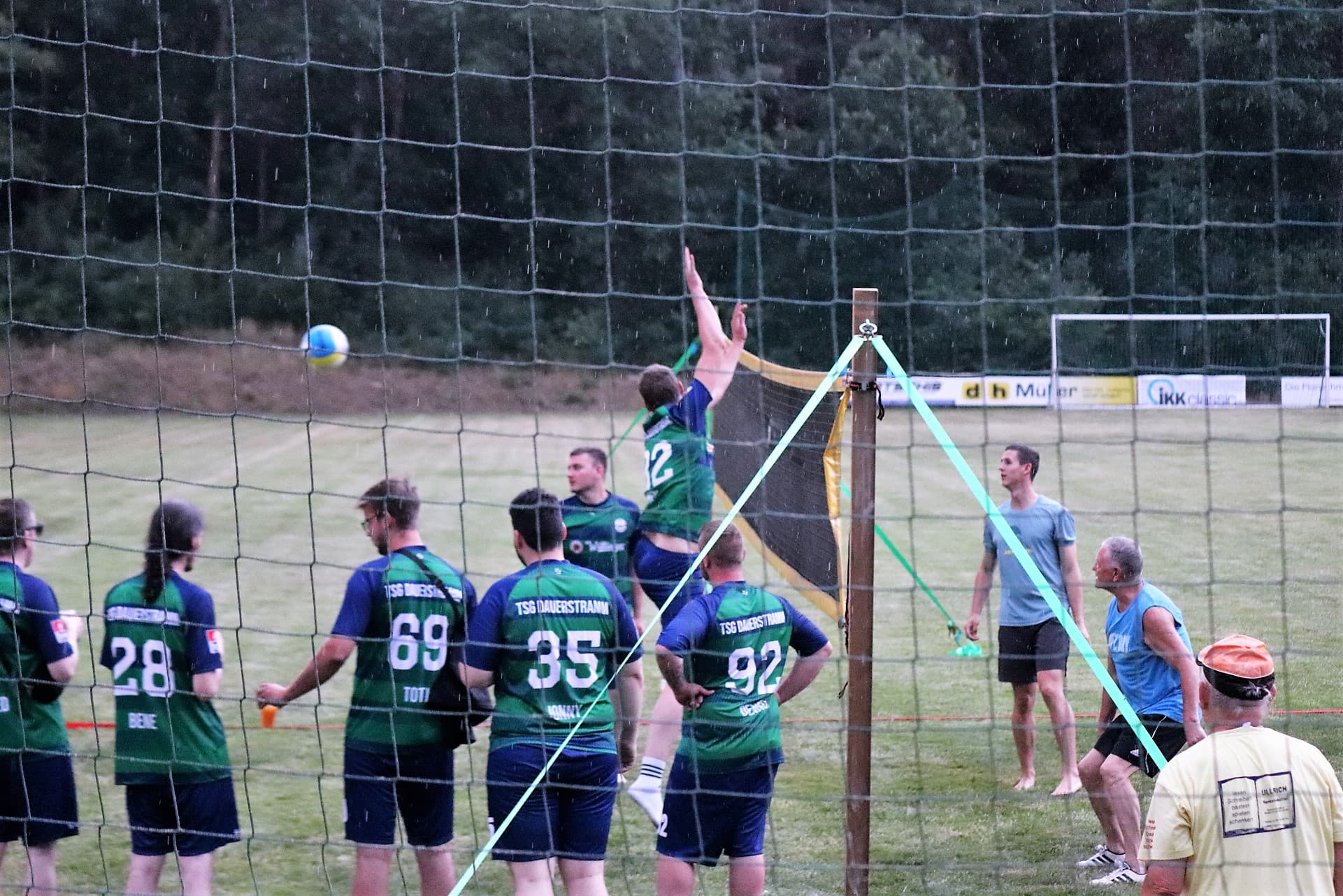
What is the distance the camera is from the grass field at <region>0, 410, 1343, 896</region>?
5.73 meters

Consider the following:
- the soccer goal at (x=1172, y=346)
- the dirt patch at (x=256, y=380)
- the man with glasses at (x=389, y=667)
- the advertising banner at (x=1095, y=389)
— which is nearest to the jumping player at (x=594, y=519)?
the man with glasses at (x=389, y=667)

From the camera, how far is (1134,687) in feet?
18.0

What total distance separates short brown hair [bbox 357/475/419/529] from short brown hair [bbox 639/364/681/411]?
7.23 ft

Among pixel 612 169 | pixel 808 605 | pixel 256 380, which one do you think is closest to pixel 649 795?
pixel 808 605

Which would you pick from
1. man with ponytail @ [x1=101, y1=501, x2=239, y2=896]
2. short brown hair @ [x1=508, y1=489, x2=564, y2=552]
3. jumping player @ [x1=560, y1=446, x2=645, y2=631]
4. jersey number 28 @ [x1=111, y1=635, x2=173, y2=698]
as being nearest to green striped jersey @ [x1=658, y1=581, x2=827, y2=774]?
short brown hair @ [x1=508, y1=489, x2=564, y2=552]

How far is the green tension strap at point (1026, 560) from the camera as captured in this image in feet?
15.9

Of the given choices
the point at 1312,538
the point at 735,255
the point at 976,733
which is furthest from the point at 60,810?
the point at 735,255

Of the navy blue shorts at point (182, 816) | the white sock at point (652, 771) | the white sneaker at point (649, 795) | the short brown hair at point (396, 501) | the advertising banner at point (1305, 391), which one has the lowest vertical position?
the white sneaker at point (649, 795)

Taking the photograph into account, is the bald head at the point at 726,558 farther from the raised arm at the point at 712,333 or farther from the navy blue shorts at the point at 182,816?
the navy blue shorts at the point at 182,816

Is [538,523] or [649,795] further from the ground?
[538,523]

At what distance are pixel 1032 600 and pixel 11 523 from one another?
4451mm

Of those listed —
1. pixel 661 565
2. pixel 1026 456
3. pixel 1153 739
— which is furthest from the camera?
pixel 661 565

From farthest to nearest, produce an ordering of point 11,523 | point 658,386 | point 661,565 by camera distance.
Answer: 1. point 661,565
2. point 658,386
3. point 11,523

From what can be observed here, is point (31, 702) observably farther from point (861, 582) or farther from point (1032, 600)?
point (1032, 600)
